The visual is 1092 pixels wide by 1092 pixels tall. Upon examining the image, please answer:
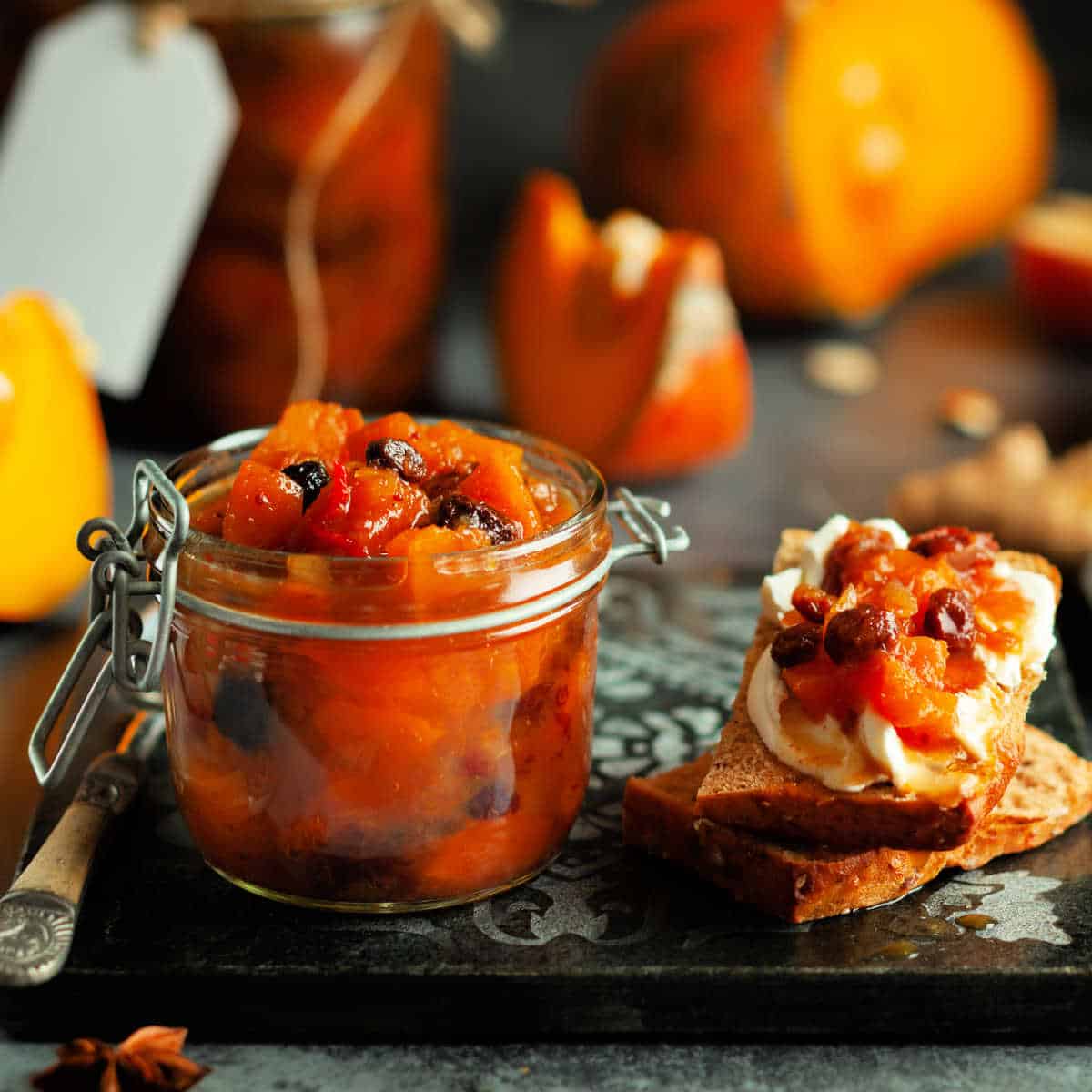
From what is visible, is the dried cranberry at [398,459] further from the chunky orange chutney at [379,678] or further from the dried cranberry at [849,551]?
the dried cranberry at [849,551]

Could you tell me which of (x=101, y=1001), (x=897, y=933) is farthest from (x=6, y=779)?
(x=897, y=933)

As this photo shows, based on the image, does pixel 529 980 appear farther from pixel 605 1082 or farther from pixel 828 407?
pixel 828 407

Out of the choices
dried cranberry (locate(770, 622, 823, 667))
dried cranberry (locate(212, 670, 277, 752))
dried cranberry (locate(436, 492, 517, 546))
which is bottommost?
dried cranberry (locate(212, 670, 277, 752))

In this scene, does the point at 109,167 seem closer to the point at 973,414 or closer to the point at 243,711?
the point at 243,711

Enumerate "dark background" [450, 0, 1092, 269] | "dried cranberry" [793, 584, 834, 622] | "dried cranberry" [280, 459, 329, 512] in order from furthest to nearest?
"dark background" [450, 0, 1092, 269], "dried cranberry" [793, 584, 834, 622], "dried cranberry" [280, 459, 329, 512]

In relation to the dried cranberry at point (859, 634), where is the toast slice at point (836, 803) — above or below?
below

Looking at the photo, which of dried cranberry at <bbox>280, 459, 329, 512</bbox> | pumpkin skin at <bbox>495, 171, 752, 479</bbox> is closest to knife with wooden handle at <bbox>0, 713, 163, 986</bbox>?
dried cranberry at <bbox>280, 459, 329, 512</bbox>

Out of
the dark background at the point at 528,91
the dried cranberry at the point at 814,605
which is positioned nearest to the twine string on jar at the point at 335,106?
the dark background at the point at 528,91

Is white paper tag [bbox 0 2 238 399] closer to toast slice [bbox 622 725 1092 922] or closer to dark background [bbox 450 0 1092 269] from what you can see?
toast slice [bbox 622 725 1092 922]
